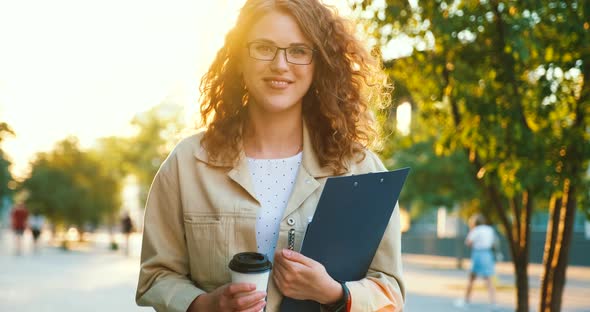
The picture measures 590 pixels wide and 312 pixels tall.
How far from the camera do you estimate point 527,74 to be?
6469 millimetres

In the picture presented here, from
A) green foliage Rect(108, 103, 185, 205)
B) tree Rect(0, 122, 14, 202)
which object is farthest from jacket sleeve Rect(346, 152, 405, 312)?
green foliage Rect(108, 103, 185, 205)

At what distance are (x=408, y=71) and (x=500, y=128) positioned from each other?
154 cm

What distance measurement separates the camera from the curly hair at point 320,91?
2332 millimetres

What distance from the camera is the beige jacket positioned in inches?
89.2

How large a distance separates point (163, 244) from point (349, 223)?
2.14ft

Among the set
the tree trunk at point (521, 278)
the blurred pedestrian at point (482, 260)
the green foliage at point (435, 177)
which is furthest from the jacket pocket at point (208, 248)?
the green foliage at point (435, 177)

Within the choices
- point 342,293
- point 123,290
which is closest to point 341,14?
point 342,293

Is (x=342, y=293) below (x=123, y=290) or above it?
above

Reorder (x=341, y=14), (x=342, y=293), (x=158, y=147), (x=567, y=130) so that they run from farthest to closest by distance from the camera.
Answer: (x=158, y=147), (x=567, y=130), (x=341, y=14), (x=342, y=293)

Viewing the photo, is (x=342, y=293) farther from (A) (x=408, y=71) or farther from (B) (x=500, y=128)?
(A) (x=408, y=71)

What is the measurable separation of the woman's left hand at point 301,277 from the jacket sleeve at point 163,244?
0.35 m

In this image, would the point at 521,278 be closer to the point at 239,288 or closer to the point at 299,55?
the point at 299,55

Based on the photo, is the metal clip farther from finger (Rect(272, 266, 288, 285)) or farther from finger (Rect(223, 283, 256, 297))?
finger (Rect(223, 283, 256, 297))

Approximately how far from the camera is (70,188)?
31781 millimetres
